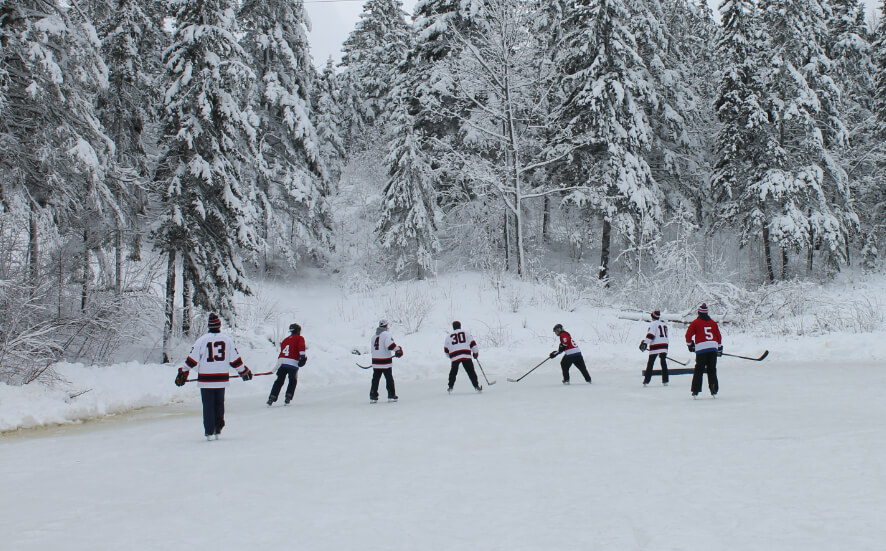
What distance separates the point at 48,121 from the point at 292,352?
8.18 m

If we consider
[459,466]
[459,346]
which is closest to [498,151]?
[459,346]

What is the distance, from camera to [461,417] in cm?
1170

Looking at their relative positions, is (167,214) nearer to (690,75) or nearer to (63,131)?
(63,131)

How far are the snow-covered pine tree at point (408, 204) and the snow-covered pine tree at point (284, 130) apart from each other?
12.6 feet

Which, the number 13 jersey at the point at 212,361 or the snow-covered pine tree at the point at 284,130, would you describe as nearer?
the number 13 jersey at the point at 212,361

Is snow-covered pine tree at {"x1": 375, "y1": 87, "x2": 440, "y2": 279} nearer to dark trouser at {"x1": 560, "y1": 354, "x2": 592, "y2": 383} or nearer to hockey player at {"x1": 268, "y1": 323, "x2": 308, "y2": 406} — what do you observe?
dark trouser at {"x1": 560, "y1": 354, "x2": 592, "y2": 383}

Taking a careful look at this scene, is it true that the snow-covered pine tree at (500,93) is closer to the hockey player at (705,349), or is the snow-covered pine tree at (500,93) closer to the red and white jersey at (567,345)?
the red and white jersey at (567,345)

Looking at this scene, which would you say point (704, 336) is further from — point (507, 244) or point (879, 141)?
point (879, 141)

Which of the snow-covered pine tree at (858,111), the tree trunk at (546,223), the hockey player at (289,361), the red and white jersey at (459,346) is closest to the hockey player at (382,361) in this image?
the red and white jersey at (459,346)

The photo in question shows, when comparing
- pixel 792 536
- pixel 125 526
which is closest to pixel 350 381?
pixel 125 526

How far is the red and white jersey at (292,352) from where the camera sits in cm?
1440

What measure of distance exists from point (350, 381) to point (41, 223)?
28.1 ft

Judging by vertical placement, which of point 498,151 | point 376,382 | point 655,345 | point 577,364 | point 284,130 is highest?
point 284,130

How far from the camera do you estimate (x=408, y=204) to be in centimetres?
3017
